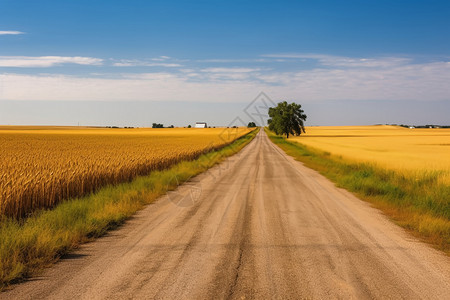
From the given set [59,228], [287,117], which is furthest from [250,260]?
[287,117]

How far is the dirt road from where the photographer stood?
4930 millimetres

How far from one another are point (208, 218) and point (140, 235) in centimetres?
224

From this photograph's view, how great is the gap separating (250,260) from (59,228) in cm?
464

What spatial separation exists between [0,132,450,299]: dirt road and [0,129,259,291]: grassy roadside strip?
34 centimetres

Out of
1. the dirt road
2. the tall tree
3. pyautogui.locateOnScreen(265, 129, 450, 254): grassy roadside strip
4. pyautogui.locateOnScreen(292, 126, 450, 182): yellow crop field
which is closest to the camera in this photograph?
the dirt road

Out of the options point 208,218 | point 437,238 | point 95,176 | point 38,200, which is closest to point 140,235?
point 208,218

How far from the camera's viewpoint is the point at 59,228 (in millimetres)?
7746

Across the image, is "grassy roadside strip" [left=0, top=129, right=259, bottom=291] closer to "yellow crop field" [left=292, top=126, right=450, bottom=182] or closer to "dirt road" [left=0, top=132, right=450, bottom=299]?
"dirt road" [left=0, top=132, right=450, bottom=299]

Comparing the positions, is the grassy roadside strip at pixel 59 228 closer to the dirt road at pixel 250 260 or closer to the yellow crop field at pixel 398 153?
the dirt road at pixel 250 260

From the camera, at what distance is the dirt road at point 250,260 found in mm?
4930

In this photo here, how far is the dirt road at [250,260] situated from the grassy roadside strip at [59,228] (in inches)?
13.3

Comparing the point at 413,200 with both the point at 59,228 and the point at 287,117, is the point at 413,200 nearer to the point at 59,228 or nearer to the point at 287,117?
the point at 59,228

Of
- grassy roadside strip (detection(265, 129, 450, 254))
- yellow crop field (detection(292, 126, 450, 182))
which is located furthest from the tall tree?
grassy roadside strip (detection(265, 129, 450, 254))

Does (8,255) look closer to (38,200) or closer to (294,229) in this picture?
(38,200)
